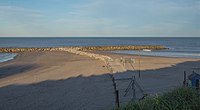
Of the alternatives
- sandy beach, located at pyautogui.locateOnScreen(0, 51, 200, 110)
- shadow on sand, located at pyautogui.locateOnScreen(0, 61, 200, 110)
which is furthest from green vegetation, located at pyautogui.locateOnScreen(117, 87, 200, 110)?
sandy beach, located at pyautogui.locateOnScreen(0, 51, 200, 110)

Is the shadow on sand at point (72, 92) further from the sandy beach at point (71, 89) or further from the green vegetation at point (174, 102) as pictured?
the green vegetation at point (174, 102)

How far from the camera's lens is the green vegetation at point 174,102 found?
8.50 m

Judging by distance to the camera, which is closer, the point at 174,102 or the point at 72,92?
the point at 174,102

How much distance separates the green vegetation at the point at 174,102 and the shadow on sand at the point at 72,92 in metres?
5.22

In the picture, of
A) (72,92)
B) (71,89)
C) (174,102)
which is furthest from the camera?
(71,89)

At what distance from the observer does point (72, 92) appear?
59.9 feet

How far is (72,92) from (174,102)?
33.0ft

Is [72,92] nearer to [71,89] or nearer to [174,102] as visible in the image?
[71,89]

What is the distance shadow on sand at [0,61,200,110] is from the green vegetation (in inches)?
205

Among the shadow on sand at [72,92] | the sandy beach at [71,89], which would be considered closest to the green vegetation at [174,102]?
the shadow on sand at [72,92]

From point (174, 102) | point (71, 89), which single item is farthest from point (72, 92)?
point (174, 102)

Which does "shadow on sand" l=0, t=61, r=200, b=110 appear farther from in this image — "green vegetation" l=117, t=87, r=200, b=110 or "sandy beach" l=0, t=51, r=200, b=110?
"green vegetation" l=117, t=87, r=200, b=110

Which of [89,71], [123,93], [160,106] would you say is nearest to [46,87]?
[123,93]

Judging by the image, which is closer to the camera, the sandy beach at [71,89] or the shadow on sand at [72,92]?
the shadow on sand at [72,92]
